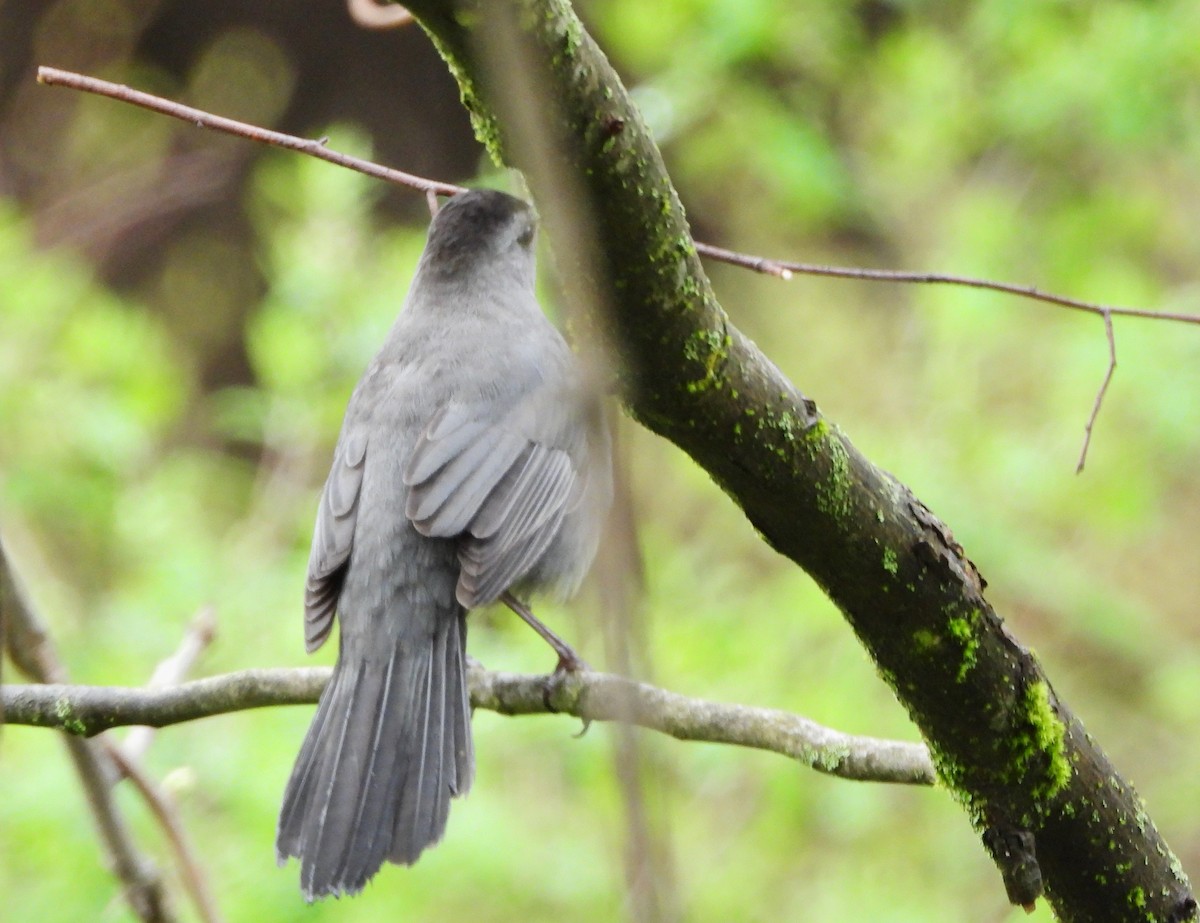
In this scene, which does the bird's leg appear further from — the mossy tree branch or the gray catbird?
the mossy tree branch

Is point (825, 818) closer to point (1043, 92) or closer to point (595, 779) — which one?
point (595, 779)

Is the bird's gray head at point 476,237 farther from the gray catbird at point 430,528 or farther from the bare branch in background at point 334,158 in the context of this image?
the bare branch in background at point 334,158

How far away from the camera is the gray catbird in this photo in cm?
266

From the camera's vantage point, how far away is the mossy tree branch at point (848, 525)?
1578 mm

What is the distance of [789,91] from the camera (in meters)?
6.80

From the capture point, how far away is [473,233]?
12.0 feet

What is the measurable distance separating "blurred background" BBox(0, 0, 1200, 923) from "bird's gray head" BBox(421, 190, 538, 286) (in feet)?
3.32

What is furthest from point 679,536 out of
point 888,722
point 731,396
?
point 731,396

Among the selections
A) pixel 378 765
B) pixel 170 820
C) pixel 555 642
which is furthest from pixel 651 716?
pixel 555 642

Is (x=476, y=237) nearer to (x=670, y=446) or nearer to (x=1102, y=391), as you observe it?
(x=1102, y=391)

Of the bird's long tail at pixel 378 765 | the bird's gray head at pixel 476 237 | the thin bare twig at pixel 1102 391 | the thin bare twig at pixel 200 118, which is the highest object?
the bird's gray head at pixel 476 237

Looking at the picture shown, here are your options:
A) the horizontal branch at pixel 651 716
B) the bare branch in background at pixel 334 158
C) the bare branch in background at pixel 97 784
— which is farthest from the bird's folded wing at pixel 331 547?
the bare branch in background at pixel 334 158

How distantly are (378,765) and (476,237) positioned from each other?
1.52m

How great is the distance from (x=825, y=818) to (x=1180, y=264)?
426 centimetres
